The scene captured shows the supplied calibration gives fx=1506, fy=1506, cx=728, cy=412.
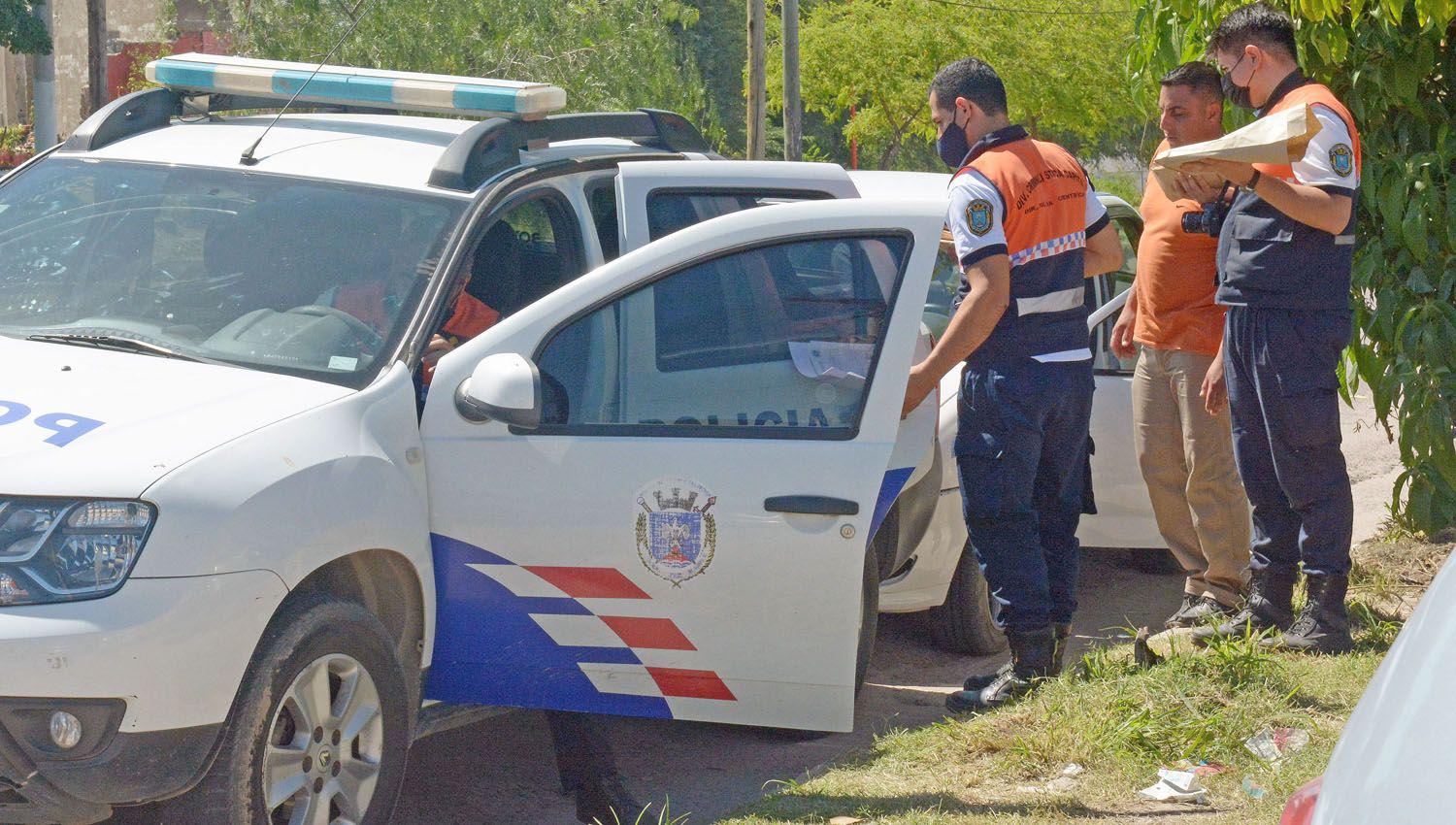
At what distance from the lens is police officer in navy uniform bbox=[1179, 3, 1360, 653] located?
14.3ft

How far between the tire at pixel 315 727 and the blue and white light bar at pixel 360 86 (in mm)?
1670

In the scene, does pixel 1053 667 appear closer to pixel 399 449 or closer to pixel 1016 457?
pixel 1016 457

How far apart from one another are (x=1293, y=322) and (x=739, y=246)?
68.3 inches

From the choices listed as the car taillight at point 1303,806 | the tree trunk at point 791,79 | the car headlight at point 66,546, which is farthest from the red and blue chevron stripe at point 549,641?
the tree trunk at point 791,79

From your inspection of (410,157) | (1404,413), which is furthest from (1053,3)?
(410,157)

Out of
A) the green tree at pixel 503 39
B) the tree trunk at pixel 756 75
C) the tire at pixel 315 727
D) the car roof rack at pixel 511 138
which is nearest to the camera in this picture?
the tire at pixel 315 727

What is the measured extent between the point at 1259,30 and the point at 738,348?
6.55 feet

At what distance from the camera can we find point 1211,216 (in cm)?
478

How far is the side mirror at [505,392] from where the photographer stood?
11.9 ft

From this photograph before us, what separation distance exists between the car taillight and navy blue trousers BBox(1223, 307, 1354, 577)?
303cm

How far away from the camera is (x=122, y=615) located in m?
2.98

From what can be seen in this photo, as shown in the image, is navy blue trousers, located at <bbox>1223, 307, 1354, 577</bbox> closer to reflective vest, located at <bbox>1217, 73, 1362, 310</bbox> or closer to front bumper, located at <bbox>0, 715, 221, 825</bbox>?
reflective vest, located at <bbox>1217, 73, 1362, 310</bbox>

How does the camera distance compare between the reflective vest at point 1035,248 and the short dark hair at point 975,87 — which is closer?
the reflective vest at point 1035,248

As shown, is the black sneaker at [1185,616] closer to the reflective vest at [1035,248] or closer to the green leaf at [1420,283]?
the reflective vest at [1035,248]
